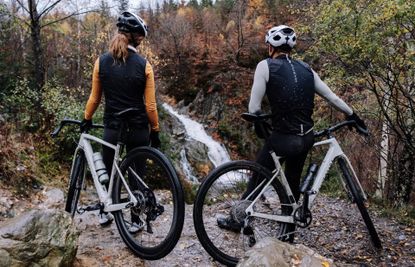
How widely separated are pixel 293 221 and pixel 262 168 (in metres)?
0.59

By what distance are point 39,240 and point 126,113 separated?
128cm

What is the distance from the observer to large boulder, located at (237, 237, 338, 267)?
108 inches

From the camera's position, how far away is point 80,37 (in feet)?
47.8

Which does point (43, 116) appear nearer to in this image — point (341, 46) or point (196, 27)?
point (341, 46)

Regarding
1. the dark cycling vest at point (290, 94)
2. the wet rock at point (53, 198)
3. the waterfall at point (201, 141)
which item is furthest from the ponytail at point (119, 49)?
the waterfall at point (201, 141)

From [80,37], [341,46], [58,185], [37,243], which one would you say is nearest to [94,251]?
[37,243]

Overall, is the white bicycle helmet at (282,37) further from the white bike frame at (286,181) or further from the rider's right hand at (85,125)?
the rider's right hand at (85,125)

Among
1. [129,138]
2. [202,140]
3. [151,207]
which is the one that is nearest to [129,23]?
[129,138]

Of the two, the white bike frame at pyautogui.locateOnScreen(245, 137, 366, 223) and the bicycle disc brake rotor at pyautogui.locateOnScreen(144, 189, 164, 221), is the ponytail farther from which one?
the white bike frame at pyautogui.locateOnScreen(245, 137, 366, 223)

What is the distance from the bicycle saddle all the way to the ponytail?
47cm

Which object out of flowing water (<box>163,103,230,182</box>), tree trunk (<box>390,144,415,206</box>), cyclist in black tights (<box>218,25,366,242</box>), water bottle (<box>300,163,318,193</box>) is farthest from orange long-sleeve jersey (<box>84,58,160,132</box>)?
flowing water (<box>163,103,230,182</box>)

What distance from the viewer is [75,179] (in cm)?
402

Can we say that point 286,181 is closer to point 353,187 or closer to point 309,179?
point 309,179

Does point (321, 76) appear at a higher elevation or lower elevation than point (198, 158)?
higher
